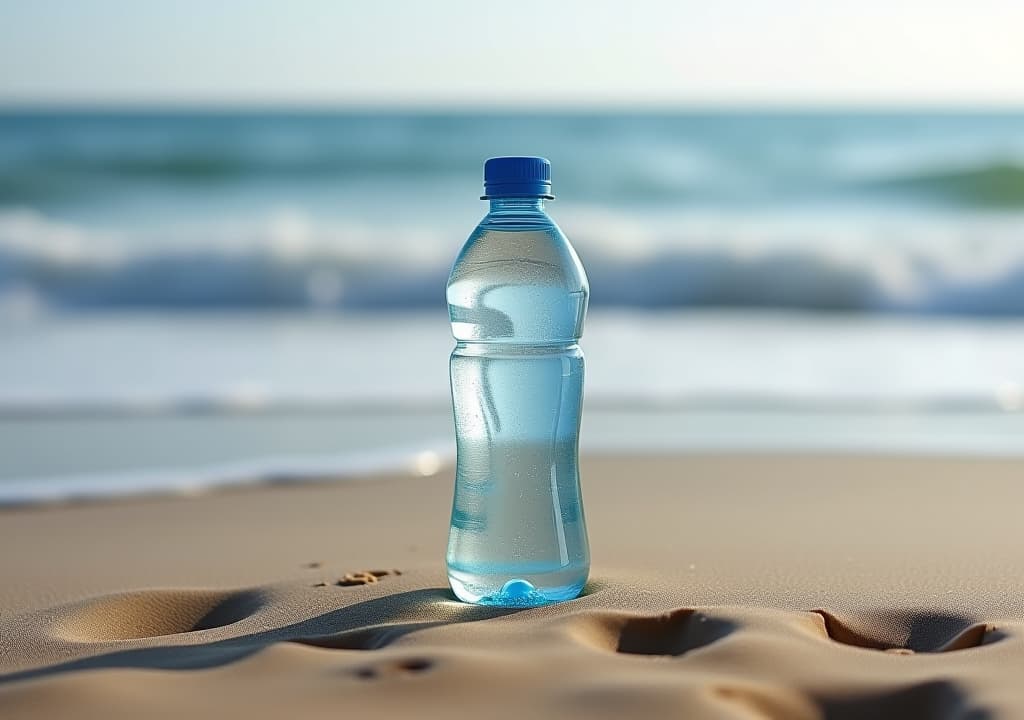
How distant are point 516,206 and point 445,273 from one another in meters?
7.51

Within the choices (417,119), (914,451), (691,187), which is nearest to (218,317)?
(914,451)

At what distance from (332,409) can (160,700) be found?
291cm

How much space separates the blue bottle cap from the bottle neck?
0.7 inches

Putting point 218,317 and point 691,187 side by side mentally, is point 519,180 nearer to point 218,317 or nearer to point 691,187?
point 218,317

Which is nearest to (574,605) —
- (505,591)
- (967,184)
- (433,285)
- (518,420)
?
(505,591)

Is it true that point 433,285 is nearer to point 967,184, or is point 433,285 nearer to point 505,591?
point 505,591

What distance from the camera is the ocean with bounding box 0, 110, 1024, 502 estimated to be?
3969mm

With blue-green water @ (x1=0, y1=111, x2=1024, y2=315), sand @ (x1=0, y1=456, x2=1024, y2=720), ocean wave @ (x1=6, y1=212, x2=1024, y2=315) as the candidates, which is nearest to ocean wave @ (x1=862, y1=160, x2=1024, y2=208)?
blue-green water @ (x1=0, y1=111, x2=1024, y2=315)

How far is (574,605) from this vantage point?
6.31 feet

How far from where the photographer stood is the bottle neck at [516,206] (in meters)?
2.00

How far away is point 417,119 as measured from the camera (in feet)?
72.7

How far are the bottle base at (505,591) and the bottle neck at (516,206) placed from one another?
0.55 meters

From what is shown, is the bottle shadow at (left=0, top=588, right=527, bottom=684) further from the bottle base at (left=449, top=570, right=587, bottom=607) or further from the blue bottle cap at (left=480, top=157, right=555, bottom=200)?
the blue bottle cap at (left=480, top=157, right=555, bottom=200)

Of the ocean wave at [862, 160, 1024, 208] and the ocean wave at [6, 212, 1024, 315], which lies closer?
the ocean wave at [6, 212, 1024, 315]
